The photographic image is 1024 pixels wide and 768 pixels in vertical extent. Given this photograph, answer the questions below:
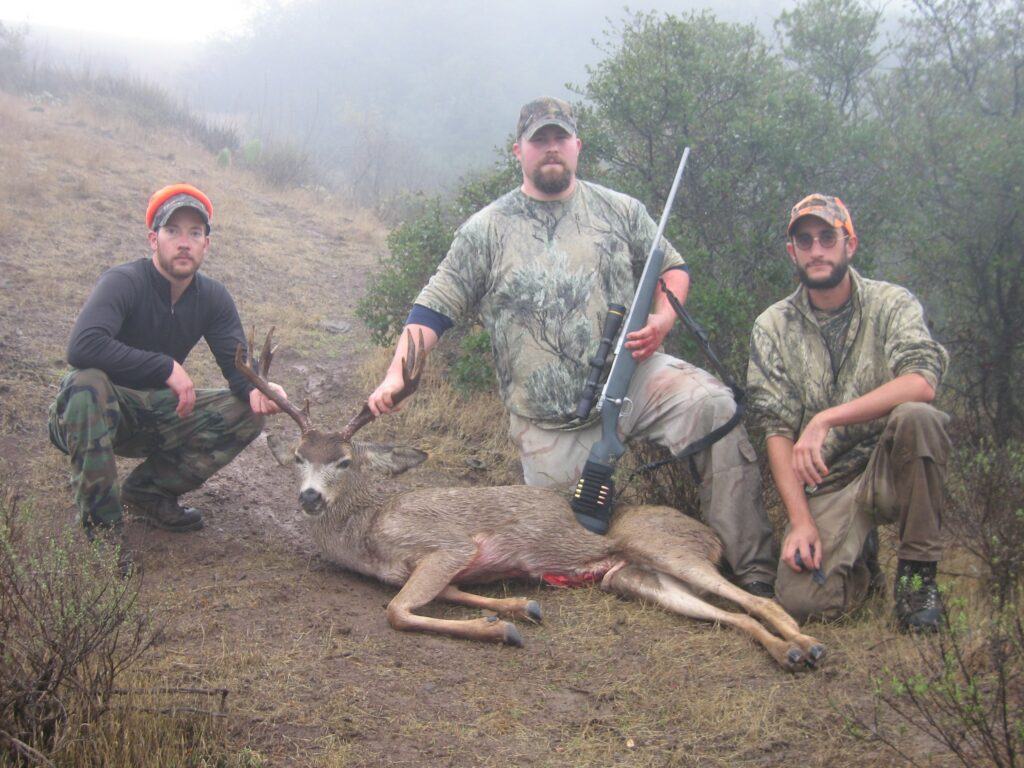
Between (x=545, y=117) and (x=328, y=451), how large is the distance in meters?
2.31

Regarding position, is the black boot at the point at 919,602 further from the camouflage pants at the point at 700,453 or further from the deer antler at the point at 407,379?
the deer antler at the point at 407,379

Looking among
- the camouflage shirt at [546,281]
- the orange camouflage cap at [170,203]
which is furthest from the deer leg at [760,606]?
the orange camouflage cap at [170,203]

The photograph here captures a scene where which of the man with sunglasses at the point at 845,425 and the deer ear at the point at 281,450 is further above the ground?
the man with sunglasses at the point at 845,425

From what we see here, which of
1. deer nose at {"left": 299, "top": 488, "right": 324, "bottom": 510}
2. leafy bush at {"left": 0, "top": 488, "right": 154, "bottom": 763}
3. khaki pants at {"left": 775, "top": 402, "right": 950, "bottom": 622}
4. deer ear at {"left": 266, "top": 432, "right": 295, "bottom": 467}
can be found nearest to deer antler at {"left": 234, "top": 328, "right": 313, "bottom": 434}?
deer ear at {"left": 266, "top": 432, "right": 295, "bottom": 467}

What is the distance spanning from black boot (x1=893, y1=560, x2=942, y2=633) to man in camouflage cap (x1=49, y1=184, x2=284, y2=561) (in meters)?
3.31

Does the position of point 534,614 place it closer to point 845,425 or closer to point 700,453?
point 700,453

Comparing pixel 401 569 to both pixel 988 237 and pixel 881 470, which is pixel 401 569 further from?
pixel 988 237

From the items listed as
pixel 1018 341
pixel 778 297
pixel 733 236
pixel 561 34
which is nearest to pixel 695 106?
pixel 733 236

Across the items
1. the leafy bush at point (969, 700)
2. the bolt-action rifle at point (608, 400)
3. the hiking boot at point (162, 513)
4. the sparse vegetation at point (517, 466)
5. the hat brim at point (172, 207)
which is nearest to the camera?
the leafy bush at point (969, 700)

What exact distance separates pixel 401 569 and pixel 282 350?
4514mm

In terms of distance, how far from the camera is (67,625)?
9.89 feet

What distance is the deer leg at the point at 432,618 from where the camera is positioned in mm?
4215

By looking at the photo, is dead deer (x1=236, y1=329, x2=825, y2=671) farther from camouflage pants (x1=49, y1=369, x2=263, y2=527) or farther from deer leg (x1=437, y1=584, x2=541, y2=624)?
camouflage pants (x1=49, y1=369, x2=263, y2=527)

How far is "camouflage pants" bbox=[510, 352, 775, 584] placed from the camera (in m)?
4.87
